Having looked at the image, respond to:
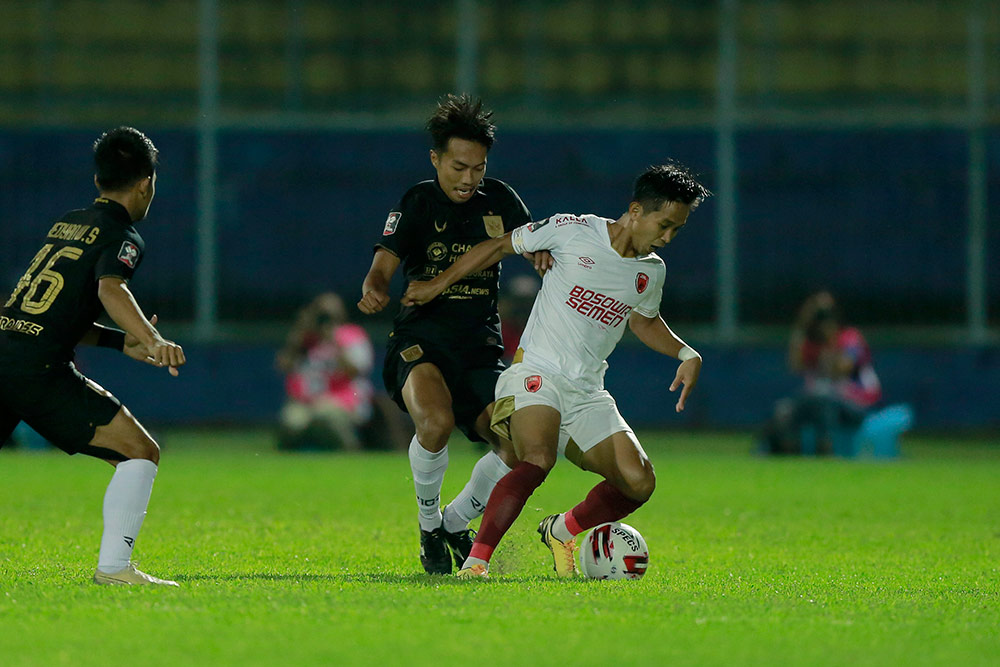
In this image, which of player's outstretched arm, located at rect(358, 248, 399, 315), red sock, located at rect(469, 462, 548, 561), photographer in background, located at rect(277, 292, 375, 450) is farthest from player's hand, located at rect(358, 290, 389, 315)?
photographer in background, located at rect(277, 292, 375, 450)

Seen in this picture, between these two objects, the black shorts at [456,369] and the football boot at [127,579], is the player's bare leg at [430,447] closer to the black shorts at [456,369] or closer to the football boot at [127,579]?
the black shorts at [456,369]

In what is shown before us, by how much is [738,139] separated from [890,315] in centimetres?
344

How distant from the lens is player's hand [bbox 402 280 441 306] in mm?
7070

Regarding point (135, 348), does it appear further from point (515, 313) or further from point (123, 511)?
point (515, 313)

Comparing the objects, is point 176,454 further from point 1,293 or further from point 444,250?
point 444,250

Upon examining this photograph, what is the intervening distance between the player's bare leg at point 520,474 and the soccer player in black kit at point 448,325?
0.45m

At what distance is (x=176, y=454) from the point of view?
17016mm

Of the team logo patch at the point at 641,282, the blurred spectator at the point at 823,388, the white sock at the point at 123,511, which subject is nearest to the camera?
the white sock at the point at 123,511

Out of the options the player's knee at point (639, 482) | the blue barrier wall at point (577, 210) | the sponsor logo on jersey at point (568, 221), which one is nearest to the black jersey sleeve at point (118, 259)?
the sponsor logo on jersey at point (568, 221)

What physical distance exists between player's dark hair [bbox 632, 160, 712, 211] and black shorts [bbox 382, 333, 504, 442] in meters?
1.11

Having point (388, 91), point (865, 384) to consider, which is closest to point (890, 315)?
point (865, 384)

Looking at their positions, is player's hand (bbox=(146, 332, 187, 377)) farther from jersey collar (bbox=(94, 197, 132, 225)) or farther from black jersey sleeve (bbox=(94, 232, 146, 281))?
jersey collar (bbox=(94, 197, 132, 225))

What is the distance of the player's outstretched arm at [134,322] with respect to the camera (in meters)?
5.93

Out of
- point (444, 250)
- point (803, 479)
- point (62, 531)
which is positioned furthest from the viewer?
point (803, 479)
